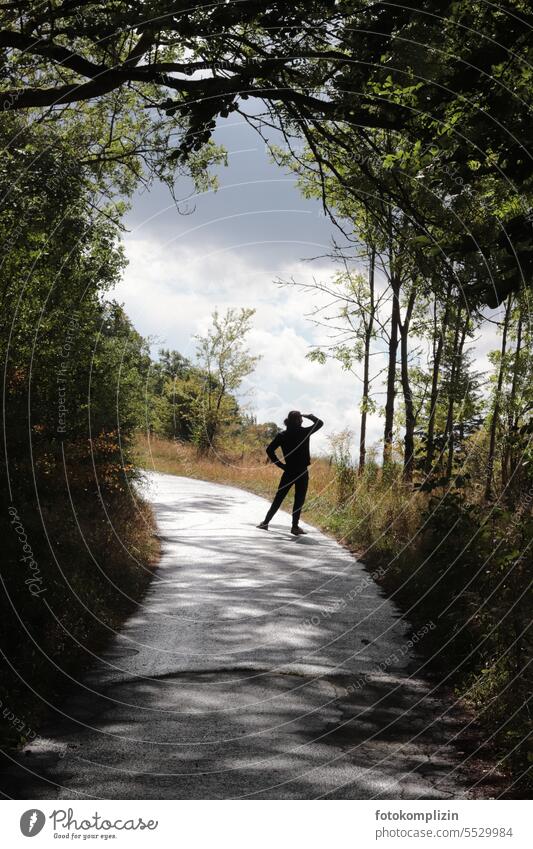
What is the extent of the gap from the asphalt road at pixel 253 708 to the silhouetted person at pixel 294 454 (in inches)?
66.2

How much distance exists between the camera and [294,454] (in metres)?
11.3

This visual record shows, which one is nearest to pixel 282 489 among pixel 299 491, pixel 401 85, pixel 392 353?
pixel 299 491

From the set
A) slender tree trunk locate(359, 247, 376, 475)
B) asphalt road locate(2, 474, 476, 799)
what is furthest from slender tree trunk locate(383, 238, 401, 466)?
asphalt road locate(2, 474, 476, 799)

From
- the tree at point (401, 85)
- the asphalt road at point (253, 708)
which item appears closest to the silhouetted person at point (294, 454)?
the asphalt road at point (253, 708)

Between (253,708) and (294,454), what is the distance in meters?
5.76

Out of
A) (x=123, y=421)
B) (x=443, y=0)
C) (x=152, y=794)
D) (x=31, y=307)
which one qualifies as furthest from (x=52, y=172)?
(x=152, y=794)

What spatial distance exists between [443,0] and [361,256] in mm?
6249

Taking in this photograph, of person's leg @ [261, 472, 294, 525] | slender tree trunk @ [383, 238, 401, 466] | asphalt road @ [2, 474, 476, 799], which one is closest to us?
asphalt road @ [2, 474, 476, 799]

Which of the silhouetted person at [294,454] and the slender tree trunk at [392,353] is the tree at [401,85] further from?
the slender tree trunk at [392,353]

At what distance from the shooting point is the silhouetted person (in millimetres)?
9336

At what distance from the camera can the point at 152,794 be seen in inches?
169

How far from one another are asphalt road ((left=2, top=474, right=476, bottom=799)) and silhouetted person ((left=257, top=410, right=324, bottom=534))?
1681 mm

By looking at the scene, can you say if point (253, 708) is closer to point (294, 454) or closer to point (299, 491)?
point (294, 454)

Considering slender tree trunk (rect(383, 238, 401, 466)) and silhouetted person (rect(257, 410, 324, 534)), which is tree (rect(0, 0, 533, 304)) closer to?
silhouetted person (rect(257, 410, 324, 534))
